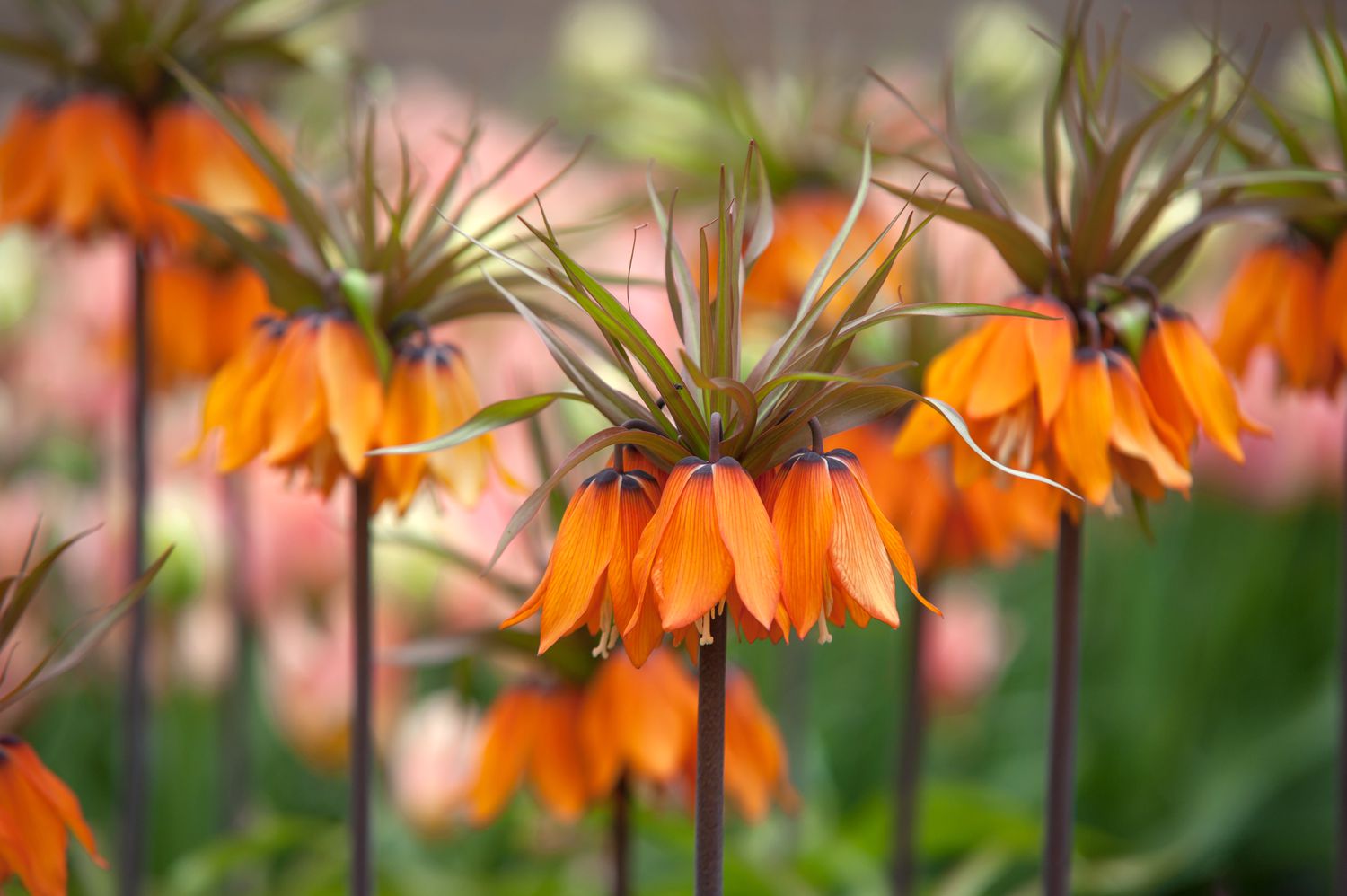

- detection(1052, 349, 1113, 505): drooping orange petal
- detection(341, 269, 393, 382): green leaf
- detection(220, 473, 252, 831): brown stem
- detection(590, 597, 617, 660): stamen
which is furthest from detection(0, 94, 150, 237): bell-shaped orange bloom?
detection(1052, 349, 1113, 505): drooping orange petal

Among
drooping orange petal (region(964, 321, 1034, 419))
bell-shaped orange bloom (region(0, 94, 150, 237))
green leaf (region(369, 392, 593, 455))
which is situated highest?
bell-shaped orange bloom (region(0, 94, 150, 237))

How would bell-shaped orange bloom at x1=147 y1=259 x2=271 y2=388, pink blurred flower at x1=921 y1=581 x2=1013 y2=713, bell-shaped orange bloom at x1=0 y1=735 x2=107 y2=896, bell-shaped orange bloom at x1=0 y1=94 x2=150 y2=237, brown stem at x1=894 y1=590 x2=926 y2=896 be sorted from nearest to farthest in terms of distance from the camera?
bell-shaped orange bloom at x1=0 y1=735 x2=107 y2=896
bell-shaped orange bloom at x1=0 y1=94 x2=150 y2=237
brown stem at x1=894 y1=590 x2=926 y2=896
bell-shaped orange bloom at x1=147 y1=259 x2=271 y2=388
pink blurred flower at x1=921 y1=581 x2=1013 y2=713

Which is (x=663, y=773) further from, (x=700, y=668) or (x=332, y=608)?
(x=332, y=608)

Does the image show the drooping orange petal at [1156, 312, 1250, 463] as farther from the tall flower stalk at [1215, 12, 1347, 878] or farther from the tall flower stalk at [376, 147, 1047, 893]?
the tall flower stalk at [376, 147, 1047, 893]

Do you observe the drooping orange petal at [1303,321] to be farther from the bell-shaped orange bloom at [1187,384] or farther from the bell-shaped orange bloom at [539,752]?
the bell-shaped orange bloom at [539,752]

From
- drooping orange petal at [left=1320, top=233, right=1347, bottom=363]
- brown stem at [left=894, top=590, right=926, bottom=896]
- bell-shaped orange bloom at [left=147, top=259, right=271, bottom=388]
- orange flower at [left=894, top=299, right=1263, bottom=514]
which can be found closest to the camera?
orange flower at [left=894, top=299, right=1263, bottom=514]

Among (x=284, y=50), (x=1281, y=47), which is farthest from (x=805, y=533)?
(x=1281, y=47)
